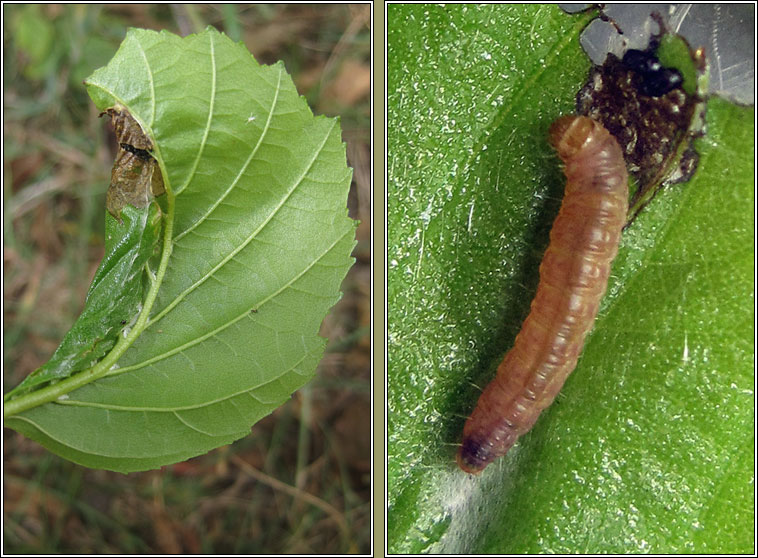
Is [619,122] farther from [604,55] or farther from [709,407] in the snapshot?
[709,407]

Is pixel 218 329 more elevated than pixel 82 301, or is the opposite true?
pixel 218 329

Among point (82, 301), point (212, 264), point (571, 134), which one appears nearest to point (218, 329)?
point (212, 264)

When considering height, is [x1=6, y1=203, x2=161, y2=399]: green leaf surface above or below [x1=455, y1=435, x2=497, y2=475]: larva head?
above

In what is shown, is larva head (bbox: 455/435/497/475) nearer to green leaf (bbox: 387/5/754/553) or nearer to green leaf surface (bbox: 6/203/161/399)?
green leaf (bbox: 387/5/754/553)

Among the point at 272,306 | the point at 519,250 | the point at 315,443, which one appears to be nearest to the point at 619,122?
the point at 519,250

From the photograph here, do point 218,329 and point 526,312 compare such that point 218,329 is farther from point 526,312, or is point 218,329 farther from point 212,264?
point 526,312

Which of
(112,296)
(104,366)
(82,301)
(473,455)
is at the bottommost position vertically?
(82,301)

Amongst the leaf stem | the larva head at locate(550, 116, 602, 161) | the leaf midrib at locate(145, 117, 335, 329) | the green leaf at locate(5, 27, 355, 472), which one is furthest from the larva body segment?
the leaf stem
